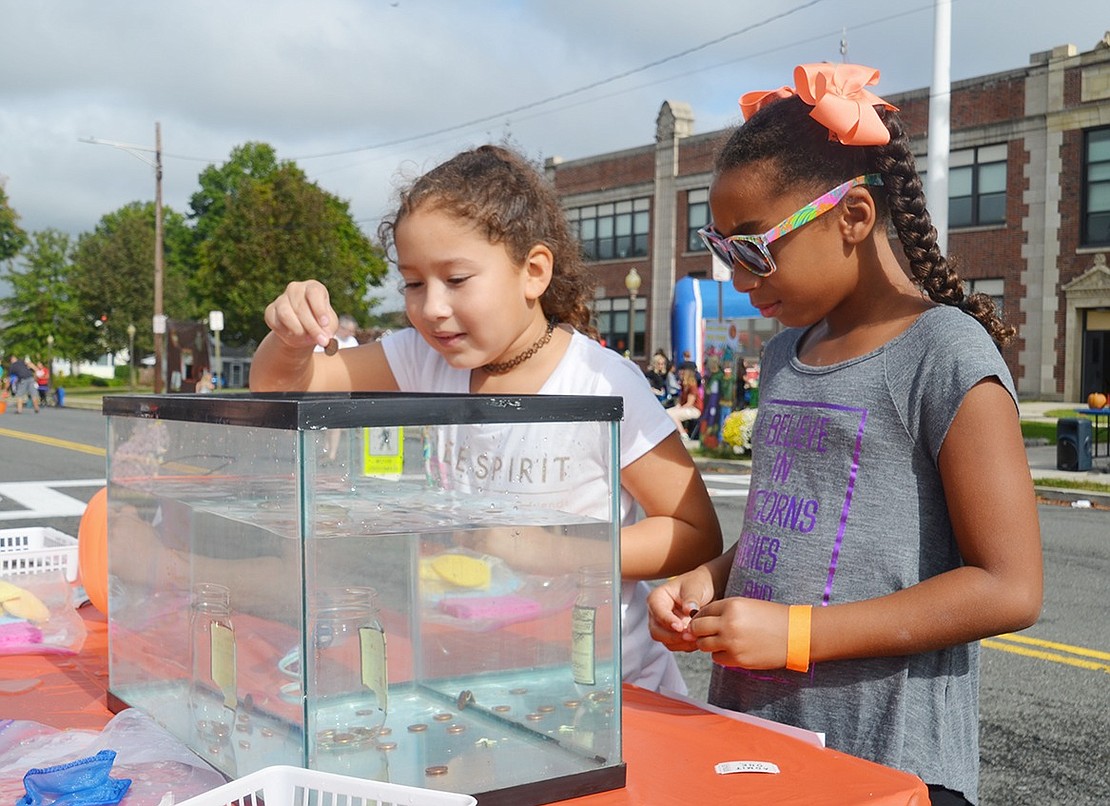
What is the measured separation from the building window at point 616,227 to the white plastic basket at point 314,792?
36.0 m

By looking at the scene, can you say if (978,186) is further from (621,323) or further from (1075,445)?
(1075,445)

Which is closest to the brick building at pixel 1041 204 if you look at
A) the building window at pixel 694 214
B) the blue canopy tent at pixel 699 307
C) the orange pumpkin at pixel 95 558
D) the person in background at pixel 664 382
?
the person in background at pixel 664 382

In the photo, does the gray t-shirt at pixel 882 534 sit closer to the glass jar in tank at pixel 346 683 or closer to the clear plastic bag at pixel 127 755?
the glass jar in tank at pixel 346 683

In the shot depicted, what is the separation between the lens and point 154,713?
154 centimetres

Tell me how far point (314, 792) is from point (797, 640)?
0.70 metres

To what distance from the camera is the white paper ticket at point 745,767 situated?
134 cm

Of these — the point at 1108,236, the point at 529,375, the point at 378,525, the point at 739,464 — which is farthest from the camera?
the point at 1108,236

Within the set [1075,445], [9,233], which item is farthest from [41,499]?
[9,233]

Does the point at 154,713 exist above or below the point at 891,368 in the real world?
below

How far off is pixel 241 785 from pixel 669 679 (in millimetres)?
1087

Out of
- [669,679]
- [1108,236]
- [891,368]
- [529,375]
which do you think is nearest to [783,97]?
[891,368]

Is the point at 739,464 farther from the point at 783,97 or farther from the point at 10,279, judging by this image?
the point at 10,279

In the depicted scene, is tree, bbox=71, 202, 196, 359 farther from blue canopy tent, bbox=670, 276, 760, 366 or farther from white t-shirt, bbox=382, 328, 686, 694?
white t-shirt, bbox=382, 328, 686, 694

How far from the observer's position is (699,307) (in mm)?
18625
